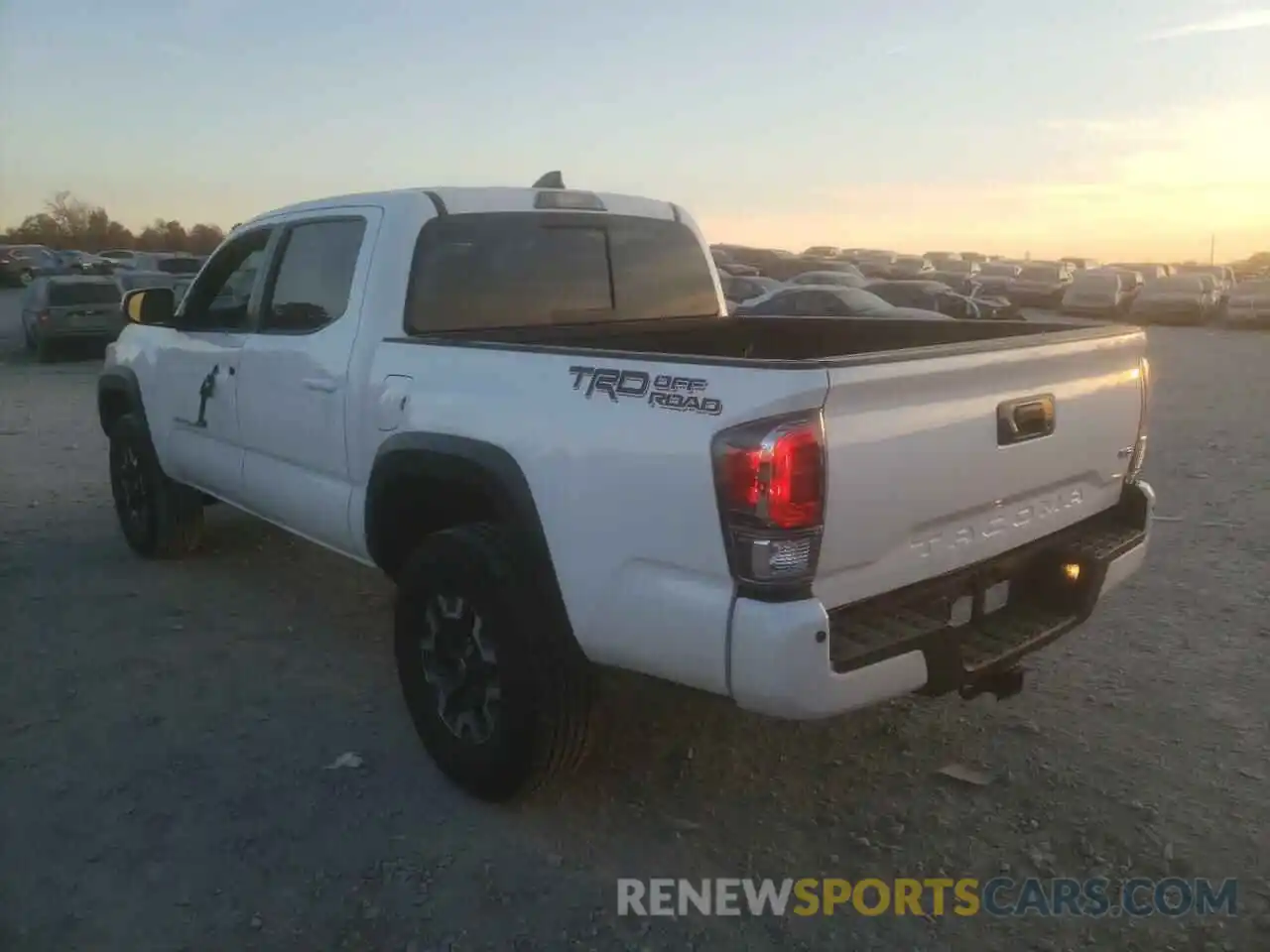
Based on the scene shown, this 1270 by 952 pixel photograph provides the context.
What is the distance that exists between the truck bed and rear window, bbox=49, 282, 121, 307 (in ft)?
58.7

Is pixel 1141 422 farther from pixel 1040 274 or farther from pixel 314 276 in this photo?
pixel 1040 274

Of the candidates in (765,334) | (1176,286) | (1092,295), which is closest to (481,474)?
(765,334)

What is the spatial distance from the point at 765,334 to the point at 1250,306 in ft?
100

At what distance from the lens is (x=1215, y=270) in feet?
154

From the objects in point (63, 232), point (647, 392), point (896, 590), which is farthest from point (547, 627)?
point (63, 232)

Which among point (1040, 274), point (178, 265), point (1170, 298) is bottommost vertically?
point (1170, 298)

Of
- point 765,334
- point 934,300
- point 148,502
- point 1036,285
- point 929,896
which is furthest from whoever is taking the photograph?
point 1036,285

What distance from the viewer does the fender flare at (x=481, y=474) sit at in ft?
10.7

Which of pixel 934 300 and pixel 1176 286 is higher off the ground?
pixel 1176 286

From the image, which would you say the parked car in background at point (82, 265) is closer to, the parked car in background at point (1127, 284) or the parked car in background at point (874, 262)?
the parked car in background at point (874, 262)

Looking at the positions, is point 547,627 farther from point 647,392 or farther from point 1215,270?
point 1215,270

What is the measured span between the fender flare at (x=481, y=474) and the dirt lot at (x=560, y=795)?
0.66m

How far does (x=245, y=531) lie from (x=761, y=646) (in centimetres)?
540

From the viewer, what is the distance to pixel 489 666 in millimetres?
3498
